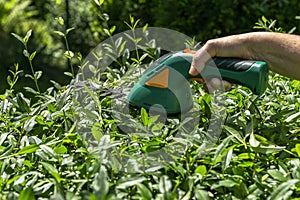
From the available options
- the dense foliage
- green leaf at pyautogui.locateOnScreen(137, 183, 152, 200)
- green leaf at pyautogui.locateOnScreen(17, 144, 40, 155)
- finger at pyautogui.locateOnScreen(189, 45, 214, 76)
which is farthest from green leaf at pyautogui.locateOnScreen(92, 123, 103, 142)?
finger at pyautogui.locateOnScreen(189, 45, 214, 76)

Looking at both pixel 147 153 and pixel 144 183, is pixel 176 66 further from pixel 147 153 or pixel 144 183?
pixel 144 183

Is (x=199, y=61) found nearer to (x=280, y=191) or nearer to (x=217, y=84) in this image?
(x=217, y=84)

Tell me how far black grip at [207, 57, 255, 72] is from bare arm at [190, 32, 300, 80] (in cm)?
2

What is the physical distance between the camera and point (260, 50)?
173 cm

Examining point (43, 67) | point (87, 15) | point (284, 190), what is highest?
point (284, 190)

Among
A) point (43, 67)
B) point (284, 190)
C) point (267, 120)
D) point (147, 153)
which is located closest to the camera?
point (284, 190)

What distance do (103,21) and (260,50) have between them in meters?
3.03

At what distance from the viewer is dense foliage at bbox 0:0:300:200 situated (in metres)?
1.22

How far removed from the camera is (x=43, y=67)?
5.59 meters

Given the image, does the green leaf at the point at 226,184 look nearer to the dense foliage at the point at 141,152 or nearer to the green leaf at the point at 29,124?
the dense foliage at the point at 141,152

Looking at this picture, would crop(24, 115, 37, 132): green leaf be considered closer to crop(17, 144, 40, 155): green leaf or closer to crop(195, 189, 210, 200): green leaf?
crop(17, 144, 40, 155): green leaf

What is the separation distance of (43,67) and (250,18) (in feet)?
7.10

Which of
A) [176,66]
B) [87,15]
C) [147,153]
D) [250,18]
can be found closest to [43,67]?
[87,15]

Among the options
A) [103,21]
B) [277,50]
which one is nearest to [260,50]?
[277,50]
